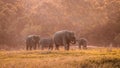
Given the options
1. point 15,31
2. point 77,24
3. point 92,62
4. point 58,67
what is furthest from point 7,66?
point 15,31

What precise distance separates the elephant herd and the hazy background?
38.0ft

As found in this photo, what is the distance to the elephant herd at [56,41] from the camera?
29.0 m

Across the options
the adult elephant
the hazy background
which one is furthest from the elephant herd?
the hazy background

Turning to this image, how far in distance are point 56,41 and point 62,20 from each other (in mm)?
19702

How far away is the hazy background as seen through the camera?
48.7 meters

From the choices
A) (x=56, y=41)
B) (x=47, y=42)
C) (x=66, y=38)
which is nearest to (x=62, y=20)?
(x=47, y=42)

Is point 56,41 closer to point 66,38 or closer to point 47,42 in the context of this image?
point 66,38

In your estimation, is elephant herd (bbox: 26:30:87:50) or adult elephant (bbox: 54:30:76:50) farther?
elephant herd (bbox: 26:30:87:50)

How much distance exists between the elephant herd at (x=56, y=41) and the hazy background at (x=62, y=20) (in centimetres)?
1157

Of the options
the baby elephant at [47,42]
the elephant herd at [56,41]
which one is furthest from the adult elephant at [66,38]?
the baby elephant at [47,42]

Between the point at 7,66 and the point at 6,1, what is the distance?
4254 centimetres

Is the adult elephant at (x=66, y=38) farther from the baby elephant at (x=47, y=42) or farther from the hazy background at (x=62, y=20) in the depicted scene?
the hazy background at (x=62, y=20)

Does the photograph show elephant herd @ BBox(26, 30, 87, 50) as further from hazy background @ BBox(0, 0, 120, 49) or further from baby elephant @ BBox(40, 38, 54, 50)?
hazy background @ BBox(0, 0, 120, 49)

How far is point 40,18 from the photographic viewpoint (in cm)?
5362
